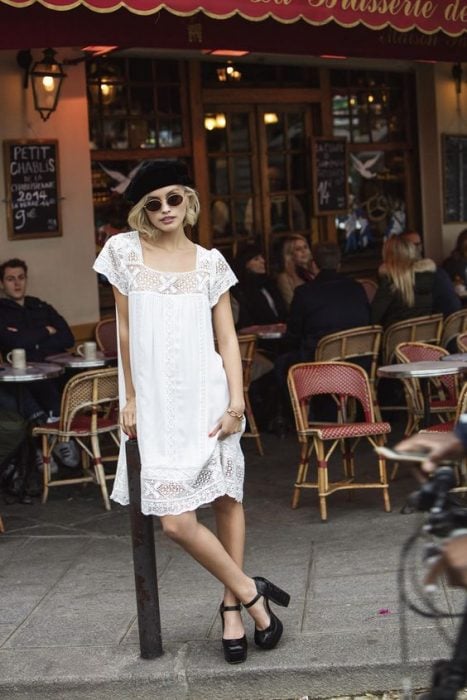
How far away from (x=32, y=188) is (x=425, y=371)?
13.0 feet

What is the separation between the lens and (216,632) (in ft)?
19.4

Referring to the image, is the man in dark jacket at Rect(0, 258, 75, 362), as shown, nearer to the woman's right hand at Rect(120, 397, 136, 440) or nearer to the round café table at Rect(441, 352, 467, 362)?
the round café table at Rect(441, 352, 467, 362)

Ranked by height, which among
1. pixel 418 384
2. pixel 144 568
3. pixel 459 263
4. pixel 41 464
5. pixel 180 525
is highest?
pixel 459 263

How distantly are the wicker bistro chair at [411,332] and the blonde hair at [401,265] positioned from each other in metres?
0.33

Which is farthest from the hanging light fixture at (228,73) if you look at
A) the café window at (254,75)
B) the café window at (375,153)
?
the café window at (375,153)

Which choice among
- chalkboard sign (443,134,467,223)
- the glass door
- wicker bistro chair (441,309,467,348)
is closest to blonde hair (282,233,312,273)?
the glass door

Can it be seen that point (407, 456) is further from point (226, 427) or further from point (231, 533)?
point (231, 533)

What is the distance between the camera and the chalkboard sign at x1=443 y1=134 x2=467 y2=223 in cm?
1437

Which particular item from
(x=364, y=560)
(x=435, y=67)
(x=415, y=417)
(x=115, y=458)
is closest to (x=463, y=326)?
(x=415, y=417)

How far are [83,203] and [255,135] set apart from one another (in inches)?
98.8

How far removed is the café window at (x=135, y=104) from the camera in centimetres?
1123

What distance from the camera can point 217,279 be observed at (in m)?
5.50

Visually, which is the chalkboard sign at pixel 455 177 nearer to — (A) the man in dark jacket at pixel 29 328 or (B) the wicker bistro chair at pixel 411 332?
(B) the wicker bistro chair at pixel 411 332

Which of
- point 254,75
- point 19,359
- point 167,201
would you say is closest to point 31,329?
point 19,359
